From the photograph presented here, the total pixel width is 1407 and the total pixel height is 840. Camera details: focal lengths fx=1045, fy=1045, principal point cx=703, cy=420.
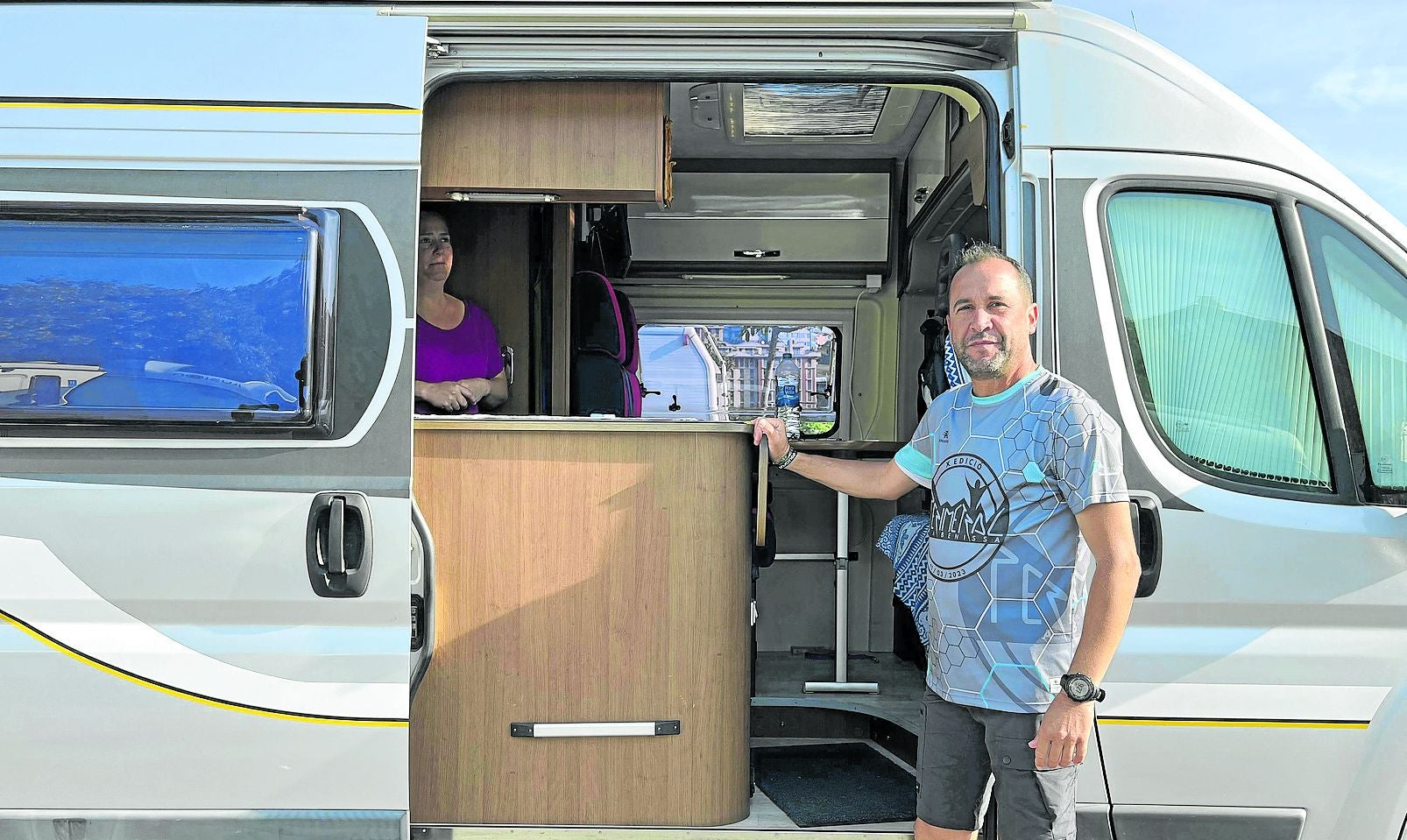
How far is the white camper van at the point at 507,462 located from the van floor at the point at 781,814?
0.05m

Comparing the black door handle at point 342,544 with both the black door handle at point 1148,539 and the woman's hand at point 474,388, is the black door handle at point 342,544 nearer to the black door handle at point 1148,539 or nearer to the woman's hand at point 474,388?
the woman's hand at point 474,388

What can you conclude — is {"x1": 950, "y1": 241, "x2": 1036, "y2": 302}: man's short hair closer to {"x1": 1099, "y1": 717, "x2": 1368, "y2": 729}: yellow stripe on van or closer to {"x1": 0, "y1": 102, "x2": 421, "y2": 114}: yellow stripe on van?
{"x1": 1099, "y1": 717, "x2": 1368, "y2": 729}: yellow stripe on van

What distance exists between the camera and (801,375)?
5258 mm

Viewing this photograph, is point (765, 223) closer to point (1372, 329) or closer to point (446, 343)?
point (446, 343)

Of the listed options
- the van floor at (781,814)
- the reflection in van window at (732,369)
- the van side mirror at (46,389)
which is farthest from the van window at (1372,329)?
the reflection in van window at (732,369)

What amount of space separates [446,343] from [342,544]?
3.92 feet

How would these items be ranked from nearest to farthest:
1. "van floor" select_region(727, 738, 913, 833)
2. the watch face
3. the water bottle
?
the watch face < "van floor" select_region(727, 738, 913, 833) < the water bottle

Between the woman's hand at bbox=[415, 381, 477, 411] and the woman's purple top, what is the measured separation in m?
0.06

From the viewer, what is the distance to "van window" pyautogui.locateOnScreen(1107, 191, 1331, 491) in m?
2.31

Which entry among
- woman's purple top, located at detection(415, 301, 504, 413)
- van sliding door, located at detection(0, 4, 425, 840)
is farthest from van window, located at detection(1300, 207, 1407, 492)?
woman's purple top, located at detection(415, 301, 504, 413)

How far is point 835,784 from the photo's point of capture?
3.24m

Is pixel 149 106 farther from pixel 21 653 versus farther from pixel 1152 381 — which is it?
pixel 1152 381

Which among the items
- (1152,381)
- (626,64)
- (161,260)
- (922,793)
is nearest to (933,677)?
(922,793)

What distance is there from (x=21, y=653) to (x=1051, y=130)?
249 centimetres
